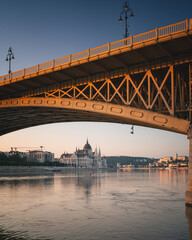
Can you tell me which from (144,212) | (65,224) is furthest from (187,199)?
(65,224)

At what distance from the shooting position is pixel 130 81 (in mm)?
25234

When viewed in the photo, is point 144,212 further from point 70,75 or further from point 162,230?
point 70,75

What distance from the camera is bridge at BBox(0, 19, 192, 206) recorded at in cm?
2156

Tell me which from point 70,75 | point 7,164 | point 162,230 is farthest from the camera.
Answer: point 7,164

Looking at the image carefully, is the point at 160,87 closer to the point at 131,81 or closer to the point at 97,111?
the point at 131,81

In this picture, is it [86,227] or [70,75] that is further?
[70,75]

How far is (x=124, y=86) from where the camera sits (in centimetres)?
2889

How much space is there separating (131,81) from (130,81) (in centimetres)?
47

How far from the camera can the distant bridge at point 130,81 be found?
71.1ft

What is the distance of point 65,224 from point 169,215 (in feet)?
26.8

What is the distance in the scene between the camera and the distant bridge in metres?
21.7

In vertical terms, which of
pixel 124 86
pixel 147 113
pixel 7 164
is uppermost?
pixel 124 86

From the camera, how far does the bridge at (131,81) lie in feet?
70.7

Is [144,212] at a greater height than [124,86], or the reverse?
[124,86]
